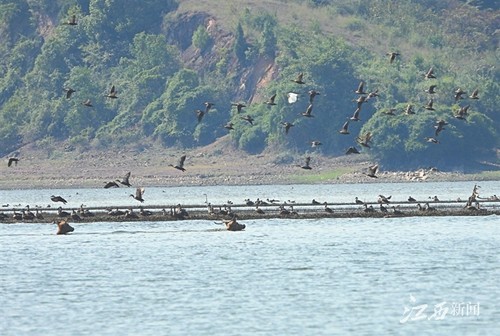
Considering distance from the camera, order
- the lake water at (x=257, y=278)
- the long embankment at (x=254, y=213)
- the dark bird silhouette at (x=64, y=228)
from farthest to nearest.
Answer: the long embankment at (x=254, y=213) < the dark bird silhouette at (x=64, y=228) < the lake water at (x=257, y=278)

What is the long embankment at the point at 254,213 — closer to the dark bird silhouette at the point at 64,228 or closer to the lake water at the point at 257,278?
the lake water at the point at 257,278

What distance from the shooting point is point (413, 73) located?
19200cm

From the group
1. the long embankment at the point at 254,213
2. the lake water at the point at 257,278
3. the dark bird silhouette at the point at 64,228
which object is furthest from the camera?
the long embankment at the point at 254,213

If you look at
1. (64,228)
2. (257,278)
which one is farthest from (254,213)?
(257,278)

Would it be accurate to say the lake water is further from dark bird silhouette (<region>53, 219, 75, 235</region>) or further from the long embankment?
dark bird silhouette (<region>53, 219, 75, 235</region>)

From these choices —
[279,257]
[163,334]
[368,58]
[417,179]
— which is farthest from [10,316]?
[368,58]

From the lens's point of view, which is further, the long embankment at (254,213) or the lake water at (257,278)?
the long embankment at (254,213)

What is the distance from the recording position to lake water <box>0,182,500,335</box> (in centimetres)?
5553

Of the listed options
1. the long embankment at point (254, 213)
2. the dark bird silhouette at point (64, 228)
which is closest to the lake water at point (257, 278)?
the long embankment at point (254, 213)

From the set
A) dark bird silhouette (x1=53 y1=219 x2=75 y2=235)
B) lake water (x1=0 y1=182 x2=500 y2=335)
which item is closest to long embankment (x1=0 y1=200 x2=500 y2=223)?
lake water (x1=0 y1=182 x2=500 y2=335)

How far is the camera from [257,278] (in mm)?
67125

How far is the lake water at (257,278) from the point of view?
182 ft

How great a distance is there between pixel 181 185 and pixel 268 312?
126022mm

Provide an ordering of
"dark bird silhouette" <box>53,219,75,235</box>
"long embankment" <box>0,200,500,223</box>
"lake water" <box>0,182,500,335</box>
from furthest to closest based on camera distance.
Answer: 1. "long embankment" <box>0,200,500,223</box>
2. "dark bird silhouette" <box>53,219,75,235</box>
3. "lake water" <box>0,182,500,335</box>
